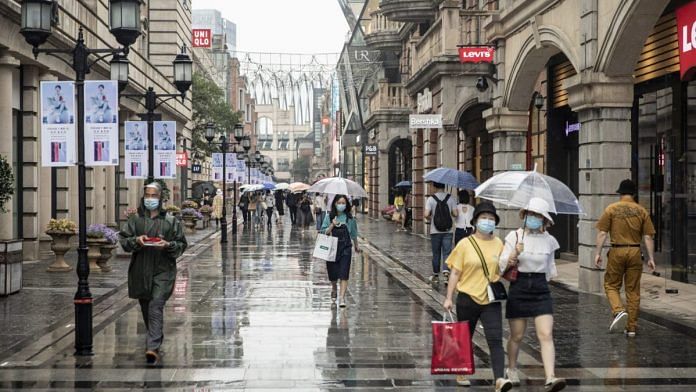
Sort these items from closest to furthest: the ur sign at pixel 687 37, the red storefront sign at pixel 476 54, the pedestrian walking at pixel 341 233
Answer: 1. the ur sign at pixel 687 37
2. the pedestrian walking at pixel 341 233
3. the red storefront sign at pixel 476 54

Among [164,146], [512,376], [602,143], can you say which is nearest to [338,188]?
[602,143]

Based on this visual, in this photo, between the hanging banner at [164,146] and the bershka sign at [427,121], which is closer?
the hanging banner at [164,146]

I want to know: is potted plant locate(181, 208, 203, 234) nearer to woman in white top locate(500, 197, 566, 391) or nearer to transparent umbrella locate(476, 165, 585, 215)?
transparent umbrella locate(476, 165, 585, 215)

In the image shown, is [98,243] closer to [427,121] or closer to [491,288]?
[427,121]

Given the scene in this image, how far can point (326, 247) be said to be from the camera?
45.1ft

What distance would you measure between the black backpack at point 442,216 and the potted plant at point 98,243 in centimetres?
693

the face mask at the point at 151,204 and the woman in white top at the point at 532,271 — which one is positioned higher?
the face mask at the point at 151,204

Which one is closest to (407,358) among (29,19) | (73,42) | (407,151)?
(29,19)

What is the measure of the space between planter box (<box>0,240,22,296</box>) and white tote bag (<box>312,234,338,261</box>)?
16.3ft

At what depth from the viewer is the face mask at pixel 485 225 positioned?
25.6ft

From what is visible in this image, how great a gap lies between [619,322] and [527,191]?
408cm

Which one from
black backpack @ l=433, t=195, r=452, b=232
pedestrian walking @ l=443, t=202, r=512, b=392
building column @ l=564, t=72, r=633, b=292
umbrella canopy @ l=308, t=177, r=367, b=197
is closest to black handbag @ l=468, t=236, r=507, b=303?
pedestrian walking @ l=443, t=202, r=512, b=392

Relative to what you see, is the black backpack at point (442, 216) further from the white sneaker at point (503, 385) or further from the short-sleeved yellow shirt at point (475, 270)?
the white sneaker at point (503, 385)

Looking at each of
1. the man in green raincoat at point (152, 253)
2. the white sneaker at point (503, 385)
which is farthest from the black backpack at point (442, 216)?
the white sneaker at point (503, 385)
